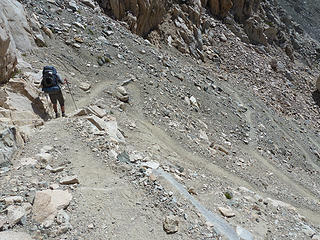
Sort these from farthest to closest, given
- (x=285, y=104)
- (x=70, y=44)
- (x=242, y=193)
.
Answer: (x=285, y=104)
(x=70, y=44)
(x=242, y=193)

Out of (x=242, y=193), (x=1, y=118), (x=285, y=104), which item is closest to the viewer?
(x=1, y=118)

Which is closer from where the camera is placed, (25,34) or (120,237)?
(120,237)

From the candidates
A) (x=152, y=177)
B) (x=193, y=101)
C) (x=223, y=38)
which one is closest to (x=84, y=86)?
(x=193, y=101)

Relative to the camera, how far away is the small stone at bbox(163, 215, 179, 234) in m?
6.48

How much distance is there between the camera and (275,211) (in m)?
9.67

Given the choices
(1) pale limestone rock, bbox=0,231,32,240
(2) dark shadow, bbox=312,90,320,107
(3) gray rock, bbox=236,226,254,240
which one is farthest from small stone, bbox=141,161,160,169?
(2) dark shadow, bbox=312,90,320,107

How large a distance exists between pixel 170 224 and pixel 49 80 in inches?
319

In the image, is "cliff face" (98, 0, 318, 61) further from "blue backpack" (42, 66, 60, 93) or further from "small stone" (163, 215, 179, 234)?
"small stone" (163, 215, 179, 234)

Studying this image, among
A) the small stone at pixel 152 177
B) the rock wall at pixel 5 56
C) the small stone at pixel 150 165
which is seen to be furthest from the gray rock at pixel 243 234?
the rock wall at pixel 5 56

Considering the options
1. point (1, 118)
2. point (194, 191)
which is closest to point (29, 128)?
point (1, 118)

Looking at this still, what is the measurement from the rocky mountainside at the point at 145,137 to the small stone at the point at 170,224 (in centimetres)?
3

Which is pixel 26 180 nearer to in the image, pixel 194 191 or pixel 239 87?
pixel 194 191

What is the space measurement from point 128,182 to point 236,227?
3323mm

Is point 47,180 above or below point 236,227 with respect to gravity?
below
